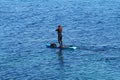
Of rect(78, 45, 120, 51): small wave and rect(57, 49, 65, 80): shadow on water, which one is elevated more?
rect(78, 45, 120, 51): small wave

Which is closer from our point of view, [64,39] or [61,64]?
[61,64]

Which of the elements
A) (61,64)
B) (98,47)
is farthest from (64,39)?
(61,64)

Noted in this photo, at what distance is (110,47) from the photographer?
46.3 meters

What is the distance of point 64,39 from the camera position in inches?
1991

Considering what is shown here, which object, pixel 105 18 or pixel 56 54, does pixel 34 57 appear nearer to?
pixel 56 54

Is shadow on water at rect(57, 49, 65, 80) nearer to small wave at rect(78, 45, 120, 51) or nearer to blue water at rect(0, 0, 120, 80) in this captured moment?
blue water at rect(0, 0, 120, 80)

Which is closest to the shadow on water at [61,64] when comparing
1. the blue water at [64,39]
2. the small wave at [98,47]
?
the blue water at [64,39]

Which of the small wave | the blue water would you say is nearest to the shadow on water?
the blue water

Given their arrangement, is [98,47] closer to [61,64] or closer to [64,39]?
[64,39]

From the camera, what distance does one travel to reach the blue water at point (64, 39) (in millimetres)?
39875

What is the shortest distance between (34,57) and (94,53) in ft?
22.5

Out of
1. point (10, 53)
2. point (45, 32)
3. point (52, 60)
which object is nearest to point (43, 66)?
point (52, 60)

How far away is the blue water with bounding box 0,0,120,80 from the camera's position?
39.9 metres

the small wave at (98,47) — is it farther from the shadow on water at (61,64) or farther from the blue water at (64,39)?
the shadow on water at (61,64)
